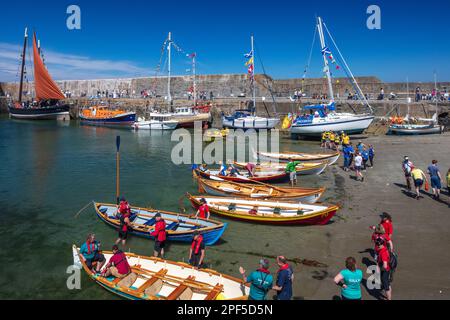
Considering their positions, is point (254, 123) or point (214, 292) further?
point (254, 123)

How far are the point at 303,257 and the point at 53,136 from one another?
3827cm

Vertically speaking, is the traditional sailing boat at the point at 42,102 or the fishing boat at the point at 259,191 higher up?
the traditional sailing boat at the point at 42,102

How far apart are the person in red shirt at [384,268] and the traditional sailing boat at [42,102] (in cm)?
5984

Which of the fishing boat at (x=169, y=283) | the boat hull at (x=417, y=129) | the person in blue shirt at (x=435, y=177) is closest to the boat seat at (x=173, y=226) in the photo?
the fishing boat at (x=169, y=283)

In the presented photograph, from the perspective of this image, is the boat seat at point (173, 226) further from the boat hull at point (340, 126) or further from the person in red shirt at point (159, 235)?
the boat hull at point (340, 126)

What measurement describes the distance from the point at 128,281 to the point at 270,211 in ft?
22.8

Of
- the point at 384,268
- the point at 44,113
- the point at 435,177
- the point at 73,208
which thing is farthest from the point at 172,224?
the point at 44,113

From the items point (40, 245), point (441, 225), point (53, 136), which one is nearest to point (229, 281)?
point (40, 245)

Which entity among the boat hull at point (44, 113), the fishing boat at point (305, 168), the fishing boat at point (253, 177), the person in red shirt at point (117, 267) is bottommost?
the person in red shirt at point (117, 267)

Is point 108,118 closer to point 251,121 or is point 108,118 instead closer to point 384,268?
point 251,121

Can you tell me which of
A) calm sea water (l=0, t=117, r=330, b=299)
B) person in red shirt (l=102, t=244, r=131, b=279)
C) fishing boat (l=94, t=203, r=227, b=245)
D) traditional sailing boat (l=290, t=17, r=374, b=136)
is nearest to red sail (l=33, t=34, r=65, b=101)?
calm sea water (l=0, t=117, r=330, b=299)

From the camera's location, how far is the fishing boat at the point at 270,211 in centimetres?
1280

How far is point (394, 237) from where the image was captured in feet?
38.6
